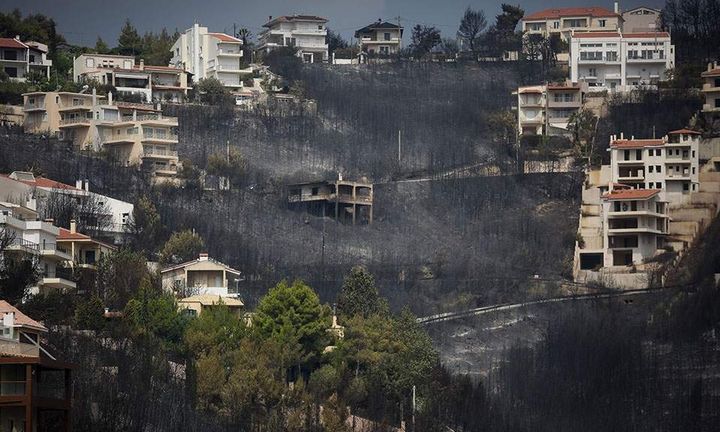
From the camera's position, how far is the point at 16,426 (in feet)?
225

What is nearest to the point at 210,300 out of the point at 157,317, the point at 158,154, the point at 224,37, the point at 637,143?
the point at 157,317

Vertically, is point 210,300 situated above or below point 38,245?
below

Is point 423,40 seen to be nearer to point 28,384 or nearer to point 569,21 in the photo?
point 569,21

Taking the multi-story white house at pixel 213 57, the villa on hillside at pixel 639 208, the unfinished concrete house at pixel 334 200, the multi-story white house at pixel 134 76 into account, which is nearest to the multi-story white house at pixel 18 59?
the multi-story white house at pixel 134 76

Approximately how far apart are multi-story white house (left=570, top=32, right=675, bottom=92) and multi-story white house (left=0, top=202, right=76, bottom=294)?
55004 mm

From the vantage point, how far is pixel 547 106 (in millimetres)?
156375

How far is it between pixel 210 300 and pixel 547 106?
156ft

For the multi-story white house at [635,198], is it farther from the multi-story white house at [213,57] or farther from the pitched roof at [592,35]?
the multi-story white house at [213,57]

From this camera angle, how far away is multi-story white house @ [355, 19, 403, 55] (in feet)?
579

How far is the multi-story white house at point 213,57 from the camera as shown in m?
160

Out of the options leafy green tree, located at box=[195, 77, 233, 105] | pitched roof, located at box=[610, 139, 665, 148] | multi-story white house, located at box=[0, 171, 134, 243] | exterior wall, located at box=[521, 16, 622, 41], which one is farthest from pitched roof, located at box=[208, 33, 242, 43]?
multi-story white house, located at box=[0, 171, 134, 243]

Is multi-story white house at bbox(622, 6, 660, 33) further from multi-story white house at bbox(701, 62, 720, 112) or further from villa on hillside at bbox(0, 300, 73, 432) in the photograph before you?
villa on hillside at bbox(0, 300, 73, 432)

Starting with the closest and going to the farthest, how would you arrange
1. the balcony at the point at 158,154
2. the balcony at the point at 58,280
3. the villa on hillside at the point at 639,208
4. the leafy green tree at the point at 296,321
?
the leafy green tree at the point at 296,321 < the balcony at the point at 58,280 < the villa on hillside at the point at 639,208 < the balcony at the point at 158,154

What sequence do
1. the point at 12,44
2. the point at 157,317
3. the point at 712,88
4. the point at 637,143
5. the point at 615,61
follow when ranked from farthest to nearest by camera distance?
the point at 615,61, the point at 12,44, the point at 712,88, the point at 637,143, the point at 157,317
